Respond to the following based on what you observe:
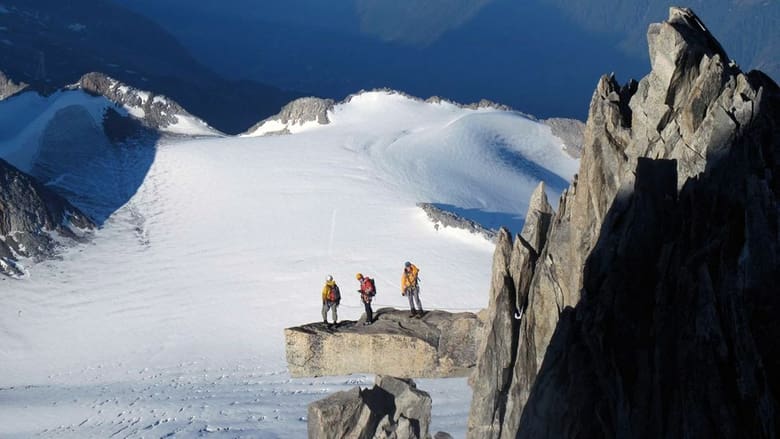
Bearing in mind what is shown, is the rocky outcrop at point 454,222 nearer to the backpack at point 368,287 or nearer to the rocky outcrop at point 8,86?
the backpack at point 368,287

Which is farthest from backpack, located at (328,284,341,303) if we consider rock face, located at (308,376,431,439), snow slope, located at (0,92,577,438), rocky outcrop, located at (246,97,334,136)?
rocky outcrop, located at (246,97,334,136)

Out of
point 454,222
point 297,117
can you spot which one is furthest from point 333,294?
point 297,117

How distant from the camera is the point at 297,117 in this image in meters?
61.2

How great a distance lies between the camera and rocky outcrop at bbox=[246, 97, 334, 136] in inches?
2373

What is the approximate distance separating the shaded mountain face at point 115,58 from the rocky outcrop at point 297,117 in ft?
125

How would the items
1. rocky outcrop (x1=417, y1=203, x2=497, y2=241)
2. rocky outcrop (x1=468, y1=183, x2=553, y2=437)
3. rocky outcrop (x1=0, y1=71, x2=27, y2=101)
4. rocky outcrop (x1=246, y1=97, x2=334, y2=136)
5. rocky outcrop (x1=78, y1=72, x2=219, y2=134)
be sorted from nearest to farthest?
rocky outcrop (x1=468, y1=183, x2=553, y2=437) → rocky outcrop (x1=417, y1=203, x2=497, y2=241) → rocky outcrop (x1=246, y1=97, x2=334, y2=136) → rocky outcrop (x1=78, y1=72, x2=219, y2=134) → rocky outcrop (x1=0, y1=71, x2=27, y2=101)

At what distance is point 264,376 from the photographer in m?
26.5

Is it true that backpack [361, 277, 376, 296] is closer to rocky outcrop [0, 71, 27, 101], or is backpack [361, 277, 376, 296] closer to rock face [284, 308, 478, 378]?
rock face [284, 308, 478, 378]

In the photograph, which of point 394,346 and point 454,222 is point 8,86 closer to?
point 454,222

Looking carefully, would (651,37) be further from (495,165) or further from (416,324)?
(495,165)

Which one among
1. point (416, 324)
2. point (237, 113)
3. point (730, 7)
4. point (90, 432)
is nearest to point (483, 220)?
point (416, 324)

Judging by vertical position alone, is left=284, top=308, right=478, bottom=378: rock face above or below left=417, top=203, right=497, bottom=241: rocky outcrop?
below

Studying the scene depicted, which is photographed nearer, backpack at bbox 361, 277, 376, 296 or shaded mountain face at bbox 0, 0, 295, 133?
backpack at bbox 361, 277, 376, 296

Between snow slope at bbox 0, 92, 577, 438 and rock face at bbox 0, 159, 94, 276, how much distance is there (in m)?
1.03
